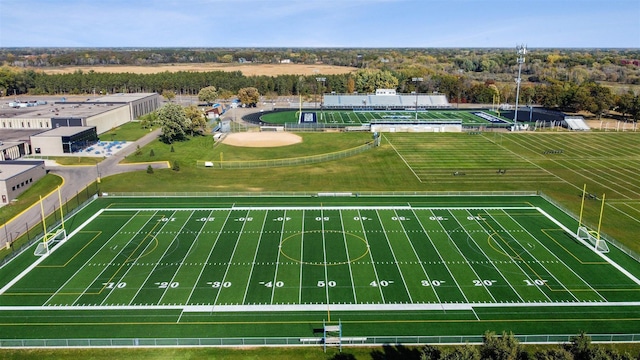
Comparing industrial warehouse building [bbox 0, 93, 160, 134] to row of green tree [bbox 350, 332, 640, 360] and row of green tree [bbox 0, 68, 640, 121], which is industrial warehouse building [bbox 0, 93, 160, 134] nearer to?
row of green tree [bbox 0, 68, 640, 121]

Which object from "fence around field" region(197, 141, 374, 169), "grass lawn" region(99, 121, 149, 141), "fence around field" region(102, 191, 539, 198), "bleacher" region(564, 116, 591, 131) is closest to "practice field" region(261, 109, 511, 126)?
"bleacher" region(564, 116, 591, 131)

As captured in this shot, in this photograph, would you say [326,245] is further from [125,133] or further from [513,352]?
[125,133]

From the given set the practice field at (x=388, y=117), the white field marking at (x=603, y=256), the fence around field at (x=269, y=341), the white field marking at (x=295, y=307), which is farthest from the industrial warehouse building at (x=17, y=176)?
the white field marking at (x=603, y=256)

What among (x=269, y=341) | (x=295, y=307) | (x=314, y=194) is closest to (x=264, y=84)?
(x=314, y=194)

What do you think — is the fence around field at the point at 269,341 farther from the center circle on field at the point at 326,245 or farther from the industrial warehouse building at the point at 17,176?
the industrial warehouse building at the point at 17,176

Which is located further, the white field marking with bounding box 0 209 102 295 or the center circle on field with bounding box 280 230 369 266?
the center circle on field with bounding box 280 230 369 266
